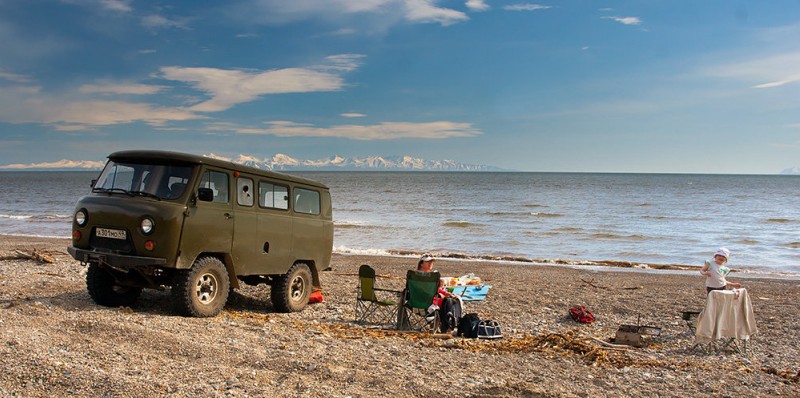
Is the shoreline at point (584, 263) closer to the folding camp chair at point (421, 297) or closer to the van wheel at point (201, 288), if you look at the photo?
the folding camp chair at point (421, 297)

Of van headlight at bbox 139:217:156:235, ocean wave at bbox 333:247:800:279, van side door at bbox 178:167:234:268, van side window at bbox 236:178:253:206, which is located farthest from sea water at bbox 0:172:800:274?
van headlight at bbox 139:217:156:235

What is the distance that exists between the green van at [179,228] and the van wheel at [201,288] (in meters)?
0.01

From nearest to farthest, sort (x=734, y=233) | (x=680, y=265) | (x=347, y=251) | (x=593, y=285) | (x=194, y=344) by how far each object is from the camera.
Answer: (x=194, y=344), (x=593, y=285), (x=680, y=265), (x=347, y=251), (x=734, y=233)

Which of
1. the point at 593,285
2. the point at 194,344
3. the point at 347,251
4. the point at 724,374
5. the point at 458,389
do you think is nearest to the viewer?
the point at 458,389

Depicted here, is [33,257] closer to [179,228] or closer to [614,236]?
[179,228]

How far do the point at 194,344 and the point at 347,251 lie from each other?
17985mm

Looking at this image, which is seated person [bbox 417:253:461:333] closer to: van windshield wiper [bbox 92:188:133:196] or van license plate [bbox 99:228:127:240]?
van license plate [bbox 99:228:127:240]

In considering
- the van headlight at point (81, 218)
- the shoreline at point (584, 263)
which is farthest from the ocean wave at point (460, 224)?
the van headlight at point (81, 218)

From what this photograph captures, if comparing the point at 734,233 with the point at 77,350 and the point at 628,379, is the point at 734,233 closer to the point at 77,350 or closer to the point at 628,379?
the point at 628,379

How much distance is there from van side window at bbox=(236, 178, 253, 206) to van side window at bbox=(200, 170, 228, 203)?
0.83ft

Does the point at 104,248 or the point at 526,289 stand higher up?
the point at 104,248

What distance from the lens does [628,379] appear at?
7145 mm

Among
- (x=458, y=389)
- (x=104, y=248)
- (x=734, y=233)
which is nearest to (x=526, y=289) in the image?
Result: (x=458, y=389)

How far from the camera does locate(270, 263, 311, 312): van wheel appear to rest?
10.1 meters
